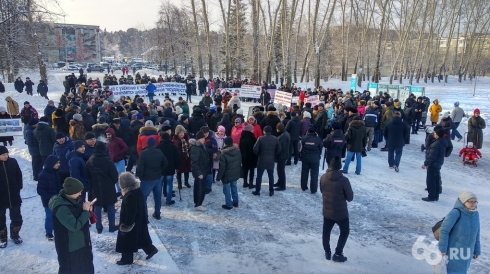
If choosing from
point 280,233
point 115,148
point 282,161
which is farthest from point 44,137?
point 280,233

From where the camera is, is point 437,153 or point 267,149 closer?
point 437,153

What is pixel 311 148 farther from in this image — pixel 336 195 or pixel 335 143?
pixel 336 195

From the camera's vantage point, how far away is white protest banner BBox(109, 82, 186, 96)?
21.1 m

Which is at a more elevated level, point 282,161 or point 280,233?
point 282,161

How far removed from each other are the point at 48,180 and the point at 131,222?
5.71 ft

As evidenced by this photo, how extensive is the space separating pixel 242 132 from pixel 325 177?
335 centimetres

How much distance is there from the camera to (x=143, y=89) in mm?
21734

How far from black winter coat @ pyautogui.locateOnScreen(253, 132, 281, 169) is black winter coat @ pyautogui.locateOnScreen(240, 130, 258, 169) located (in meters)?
0.42

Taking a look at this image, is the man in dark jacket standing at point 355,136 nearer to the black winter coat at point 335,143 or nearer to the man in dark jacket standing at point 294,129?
the black winter coat at point 335,143

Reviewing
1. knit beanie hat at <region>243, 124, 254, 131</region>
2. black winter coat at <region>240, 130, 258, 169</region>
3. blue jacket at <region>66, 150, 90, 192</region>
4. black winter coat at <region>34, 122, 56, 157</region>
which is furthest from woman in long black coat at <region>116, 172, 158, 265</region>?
black winter coat at <region>34, 122, 56, 157</region>

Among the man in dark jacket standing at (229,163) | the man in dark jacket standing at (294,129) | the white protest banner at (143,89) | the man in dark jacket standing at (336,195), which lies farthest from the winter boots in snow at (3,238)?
the white protest banner at (143,89)

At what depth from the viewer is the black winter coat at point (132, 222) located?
4.85m

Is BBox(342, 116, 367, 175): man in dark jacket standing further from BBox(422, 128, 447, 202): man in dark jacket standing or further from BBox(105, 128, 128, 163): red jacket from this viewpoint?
BBox(105, 128, 128, 163): red jacket

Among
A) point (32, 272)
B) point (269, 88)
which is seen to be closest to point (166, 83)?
point (269, 88)
